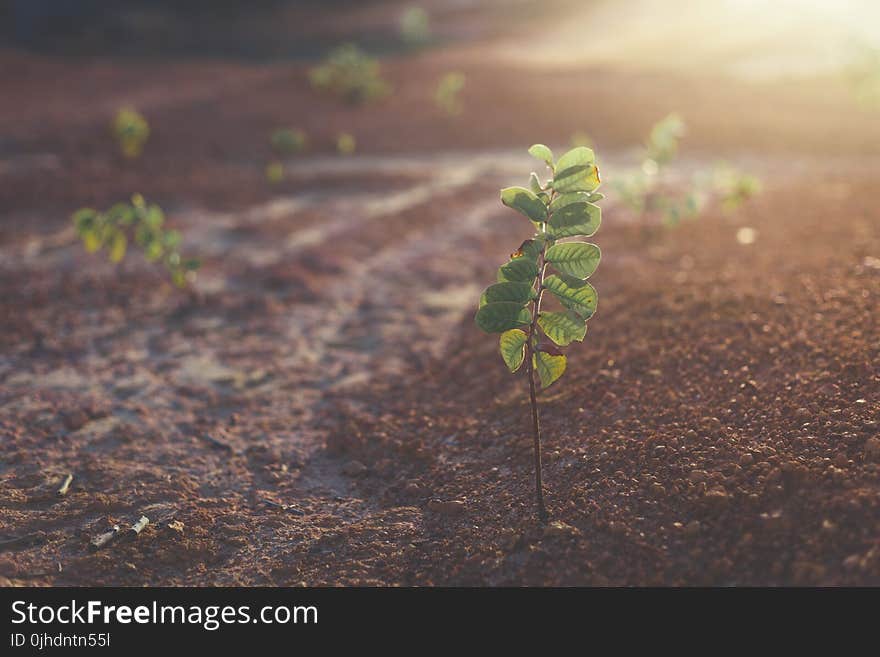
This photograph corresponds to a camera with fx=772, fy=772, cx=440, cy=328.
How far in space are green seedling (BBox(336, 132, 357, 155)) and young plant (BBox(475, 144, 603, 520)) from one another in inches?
328

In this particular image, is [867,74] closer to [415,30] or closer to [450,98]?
[450,98]

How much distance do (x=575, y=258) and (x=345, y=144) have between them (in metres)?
8.45

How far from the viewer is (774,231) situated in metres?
5.88

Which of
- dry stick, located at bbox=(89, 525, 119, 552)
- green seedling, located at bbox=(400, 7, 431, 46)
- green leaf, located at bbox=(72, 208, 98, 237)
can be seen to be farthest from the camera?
green seedling, located at bbox=(400, 7, 431, 46)

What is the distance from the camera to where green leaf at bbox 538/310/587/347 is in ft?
7.32

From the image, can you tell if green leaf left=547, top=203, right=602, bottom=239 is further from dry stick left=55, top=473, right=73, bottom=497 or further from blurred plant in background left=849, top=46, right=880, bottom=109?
blurred plant in background left=849, top=46, right=880, bottom=109

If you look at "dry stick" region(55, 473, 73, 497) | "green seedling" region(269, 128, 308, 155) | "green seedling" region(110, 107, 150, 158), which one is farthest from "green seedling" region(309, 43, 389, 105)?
"dry stick" region(55, 473, 73, 497)

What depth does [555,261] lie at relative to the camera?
2.22 m

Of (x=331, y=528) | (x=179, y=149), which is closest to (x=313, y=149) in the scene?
(x=179, y=149)

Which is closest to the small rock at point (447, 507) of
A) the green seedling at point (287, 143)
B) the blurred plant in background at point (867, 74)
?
the green seedling at point (287, 143)

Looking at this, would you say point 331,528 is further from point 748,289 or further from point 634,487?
point 748,289

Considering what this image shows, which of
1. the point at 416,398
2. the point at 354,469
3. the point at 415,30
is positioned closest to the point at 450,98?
the point at 416,398

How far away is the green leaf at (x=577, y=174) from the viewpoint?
7.09 ft

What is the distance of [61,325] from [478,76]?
11652 mm
